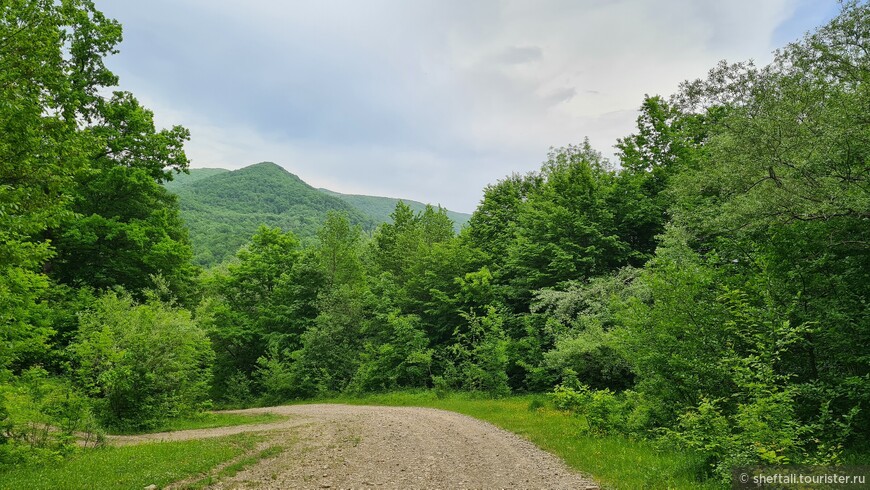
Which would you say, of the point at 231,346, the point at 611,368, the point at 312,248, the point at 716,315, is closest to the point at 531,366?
the point at 611,368

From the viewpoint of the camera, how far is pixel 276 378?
31.8m

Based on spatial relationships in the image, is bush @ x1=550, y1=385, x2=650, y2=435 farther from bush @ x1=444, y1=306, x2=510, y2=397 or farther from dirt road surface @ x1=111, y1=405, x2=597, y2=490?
bush @ x1=444, y1=306, x2=510, y2=397

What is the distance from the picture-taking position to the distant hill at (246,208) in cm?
9638

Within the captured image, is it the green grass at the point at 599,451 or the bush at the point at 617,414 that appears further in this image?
the bush at the point at 617,414

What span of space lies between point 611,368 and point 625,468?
12.7 meters

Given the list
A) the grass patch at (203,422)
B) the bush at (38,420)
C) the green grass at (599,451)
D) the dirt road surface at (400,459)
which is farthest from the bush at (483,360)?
the bush at (38,420)

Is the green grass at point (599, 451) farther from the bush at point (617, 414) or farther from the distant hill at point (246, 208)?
the distant hill at point (246, 208)

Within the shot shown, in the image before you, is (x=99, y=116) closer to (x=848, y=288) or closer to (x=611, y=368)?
(x=611, y=368)

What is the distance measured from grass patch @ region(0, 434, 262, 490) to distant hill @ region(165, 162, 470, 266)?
80.8m

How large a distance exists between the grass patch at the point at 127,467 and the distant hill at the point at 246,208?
80.8 metres

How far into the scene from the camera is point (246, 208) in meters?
131

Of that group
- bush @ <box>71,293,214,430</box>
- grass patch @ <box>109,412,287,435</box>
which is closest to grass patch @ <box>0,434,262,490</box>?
bush @ <box>71,293,214,430</box>

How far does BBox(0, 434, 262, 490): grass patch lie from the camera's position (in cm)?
792

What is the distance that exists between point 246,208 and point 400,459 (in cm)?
13357
